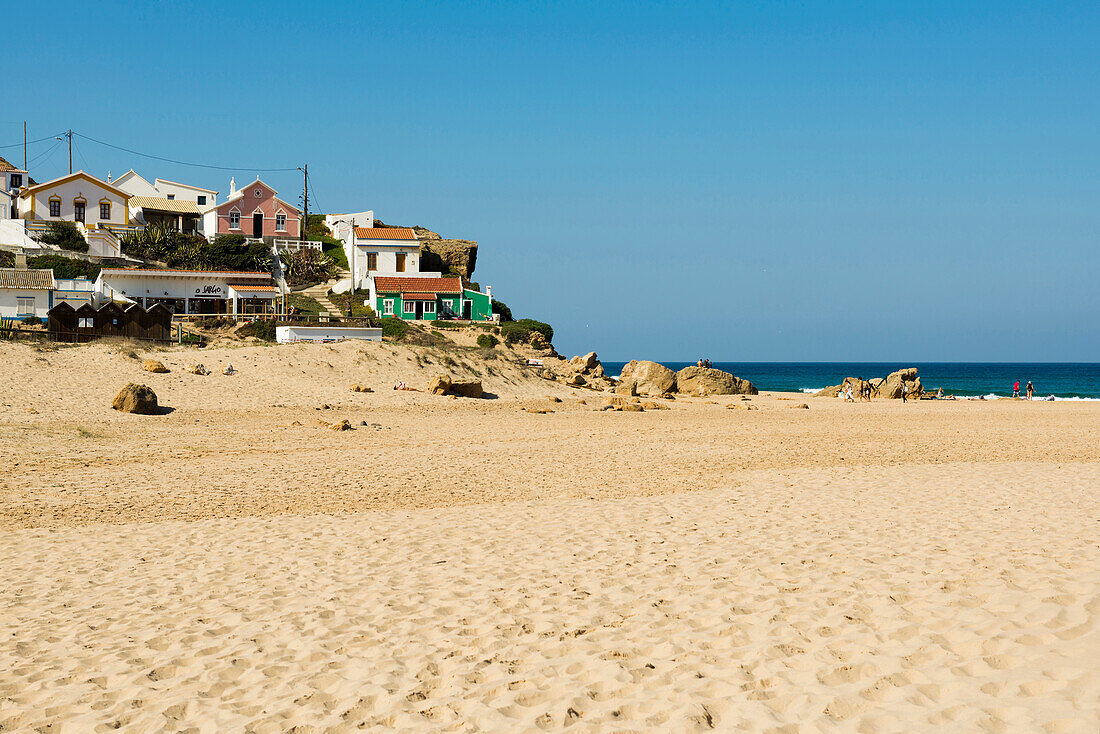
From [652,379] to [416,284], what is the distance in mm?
18012

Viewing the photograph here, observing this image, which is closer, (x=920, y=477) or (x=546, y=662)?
(x=546, y=662)

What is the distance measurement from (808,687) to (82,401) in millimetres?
24133

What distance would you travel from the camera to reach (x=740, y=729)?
471cm

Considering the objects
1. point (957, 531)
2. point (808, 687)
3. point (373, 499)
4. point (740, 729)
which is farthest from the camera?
point (373, 499)

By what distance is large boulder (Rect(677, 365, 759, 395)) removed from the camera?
162 feet

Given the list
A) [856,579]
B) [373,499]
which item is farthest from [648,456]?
[856,579]

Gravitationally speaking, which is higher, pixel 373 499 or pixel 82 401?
pixel 82 401

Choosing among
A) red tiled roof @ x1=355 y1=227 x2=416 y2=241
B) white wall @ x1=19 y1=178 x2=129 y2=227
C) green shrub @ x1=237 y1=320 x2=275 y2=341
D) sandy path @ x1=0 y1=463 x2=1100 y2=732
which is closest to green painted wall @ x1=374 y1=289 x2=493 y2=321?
red tiled roof @ x1=355 y1=227 x2=416 y2=241

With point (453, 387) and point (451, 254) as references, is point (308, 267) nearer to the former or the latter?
point (451, 254)

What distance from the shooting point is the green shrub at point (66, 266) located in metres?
49.1

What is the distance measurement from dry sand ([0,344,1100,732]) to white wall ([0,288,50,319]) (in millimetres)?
29556

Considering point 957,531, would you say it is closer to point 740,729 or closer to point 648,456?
point 740,729

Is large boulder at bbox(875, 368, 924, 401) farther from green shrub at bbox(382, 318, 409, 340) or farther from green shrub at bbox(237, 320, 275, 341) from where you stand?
green shrub at bbox(237, 320, 275, 341)

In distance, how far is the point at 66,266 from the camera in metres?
49.5
